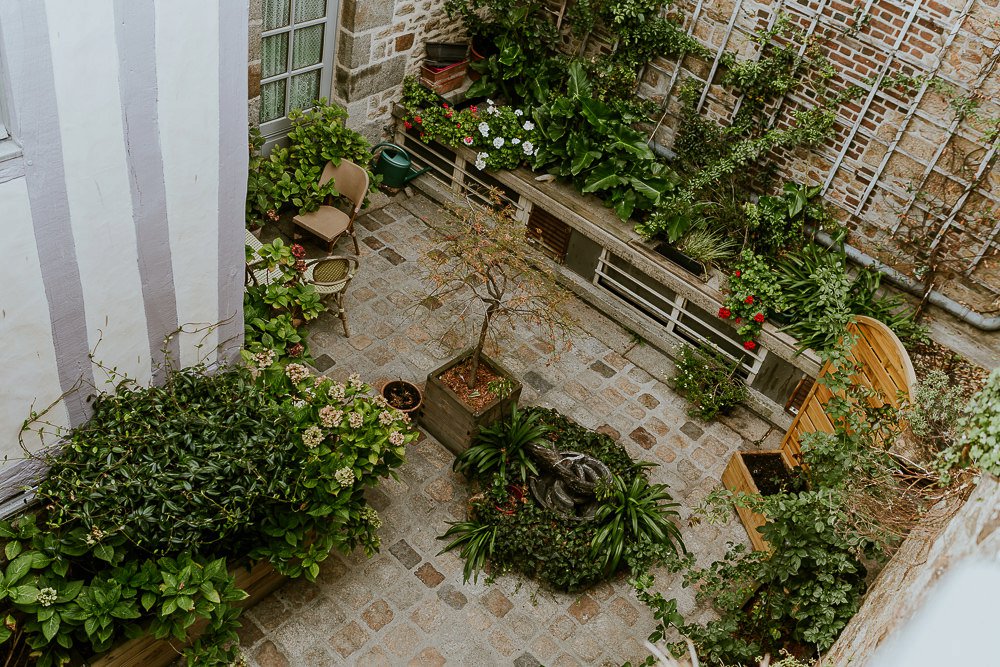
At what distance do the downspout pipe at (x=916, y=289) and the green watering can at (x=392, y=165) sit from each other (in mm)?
4069

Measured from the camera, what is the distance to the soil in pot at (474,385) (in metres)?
6.52

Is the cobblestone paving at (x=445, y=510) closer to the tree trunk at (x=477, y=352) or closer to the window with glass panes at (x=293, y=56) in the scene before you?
the tree trunk at (x=477, y=352)

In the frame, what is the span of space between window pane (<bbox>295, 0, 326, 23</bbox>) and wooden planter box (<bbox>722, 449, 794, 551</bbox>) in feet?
17.0

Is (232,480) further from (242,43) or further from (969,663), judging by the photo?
(969,663)

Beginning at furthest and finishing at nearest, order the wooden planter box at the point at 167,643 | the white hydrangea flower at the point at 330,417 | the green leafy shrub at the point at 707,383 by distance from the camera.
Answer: the green leafy shrub at the point at 707,383
the white hydrangea flower at the point at 330,417
the wooden planter box at the point at 167,643

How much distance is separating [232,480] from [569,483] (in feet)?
8.16

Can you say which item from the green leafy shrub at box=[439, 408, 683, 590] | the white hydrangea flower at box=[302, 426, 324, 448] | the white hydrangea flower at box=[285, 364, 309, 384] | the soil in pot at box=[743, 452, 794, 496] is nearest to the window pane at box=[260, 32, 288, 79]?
the white hydrangea flower at box=[285, 364, 309, 384]

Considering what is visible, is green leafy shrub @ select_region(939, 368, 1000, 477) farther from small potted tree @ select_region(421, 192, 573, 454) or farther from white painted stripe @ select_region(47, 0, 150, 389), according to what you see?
white painted stripe @ select_region(47, 0, 150, 389)

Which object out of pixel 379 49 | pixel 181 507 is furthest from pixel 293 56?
pixel 181 507

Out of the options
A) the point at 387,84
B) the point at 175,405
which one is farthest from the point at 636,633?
the point at 387,84

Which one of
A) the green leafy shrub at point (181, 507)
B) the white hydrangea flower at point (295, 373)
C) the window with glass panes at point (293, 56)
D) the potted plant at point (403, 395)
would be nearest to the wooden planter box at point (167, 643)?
the green leafy shrub at point (181, 507)

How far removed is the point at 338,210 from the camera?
7.96 meters

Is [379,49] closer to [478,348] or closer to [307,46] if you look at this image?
[307,46]

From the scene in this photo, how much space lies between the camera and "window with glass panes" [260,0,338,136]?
7312mm
